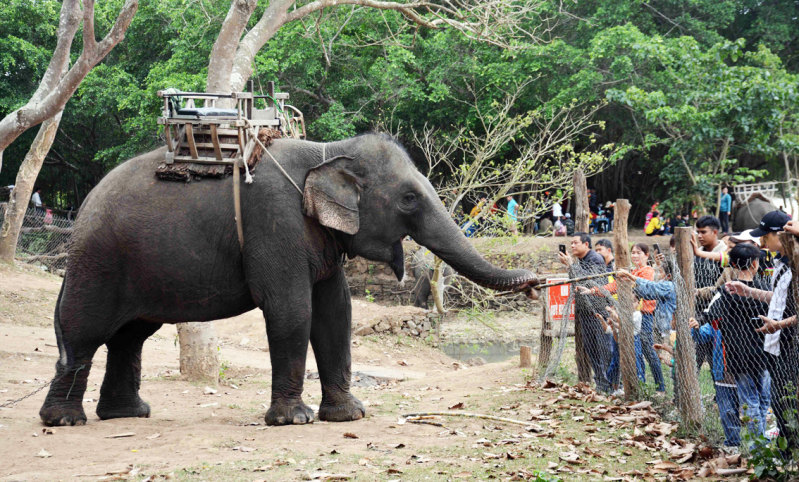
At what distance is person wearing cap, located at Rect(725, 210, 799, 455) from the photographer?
5.01 m

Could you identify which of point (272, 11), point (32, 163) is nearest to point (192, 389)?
point (272, 11)

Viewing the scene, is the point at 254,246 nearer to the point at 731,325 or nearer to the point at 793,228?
the point at 731,325

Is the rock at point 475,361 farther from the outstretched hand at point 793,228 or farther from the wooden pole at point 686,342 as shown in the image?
the outstretched hand at point 793,228

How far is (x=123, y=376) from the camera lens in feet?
24.3

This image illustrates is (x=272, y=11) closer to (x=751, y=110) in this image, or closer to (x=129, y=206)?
(x=129, y=206)

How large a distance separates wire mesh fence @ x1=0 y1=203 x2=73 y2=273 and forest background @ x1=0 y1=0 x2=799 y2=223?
3.63 meters

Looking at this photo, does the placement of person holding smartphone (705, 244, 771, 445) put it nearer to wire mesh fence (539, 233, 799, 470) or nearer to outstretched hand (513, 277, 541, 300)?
wire mesh fence (539, 233, 799, 470)

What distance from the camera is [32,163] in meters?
17.0

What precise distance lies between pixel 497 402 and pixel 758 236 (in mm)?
3213

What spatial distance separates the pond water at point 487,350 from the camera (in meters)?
17.7

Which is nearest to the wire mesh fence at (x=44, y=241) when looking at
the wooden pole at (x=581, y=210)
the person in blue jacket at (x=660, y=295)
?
the wooden pole at (x=581, y=210)

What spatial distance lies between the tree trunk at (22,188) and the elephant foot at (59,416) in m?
11.0

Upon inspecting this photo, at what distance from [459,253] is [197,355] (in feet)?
14.8

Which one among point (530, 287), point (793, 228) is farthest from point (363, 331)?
point (793, 228)
